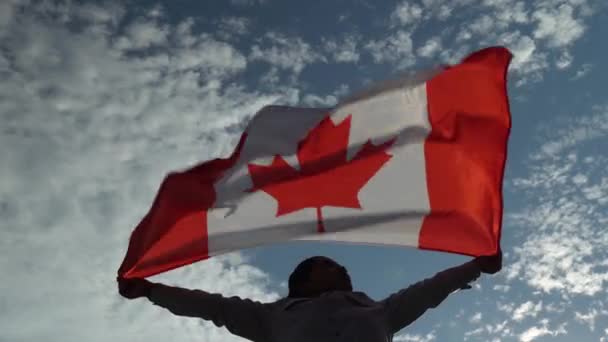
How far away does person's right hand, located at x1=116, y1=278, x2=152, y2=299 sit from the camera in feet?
16.2

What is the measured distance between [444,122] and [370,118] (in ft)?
2.25

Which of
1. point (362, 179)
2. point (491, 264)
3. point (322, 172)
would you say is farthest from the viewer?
point (322, 172)

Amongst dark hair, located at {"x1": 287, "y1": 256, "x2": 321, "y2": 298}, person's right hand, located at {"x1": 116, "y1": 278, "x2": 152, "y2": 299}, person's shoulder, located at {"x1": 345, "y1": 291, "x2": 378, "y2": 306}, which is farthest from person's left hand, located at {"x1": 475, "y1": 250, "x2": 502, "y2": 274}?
person's right hand, located at {"x1": 116, "y1": 278, "x2": 152, "y2": 299}

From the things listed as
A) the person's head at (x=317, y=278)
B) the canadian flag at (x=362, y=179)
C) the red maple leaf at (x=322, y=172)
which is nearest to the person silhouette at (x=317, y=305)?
the person's head at (x=317, y=278)

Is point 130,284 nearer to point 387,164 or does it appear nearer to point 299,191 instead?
point 299,191

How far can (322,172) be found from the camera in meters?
6.10

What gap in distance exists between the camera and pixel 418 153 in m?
5.92

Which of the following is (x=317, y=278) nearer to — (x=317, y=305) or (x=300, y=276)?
(x=300, y=276)

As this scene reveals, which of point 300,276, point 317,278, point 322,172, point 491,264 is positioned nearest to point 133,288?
point 300,276

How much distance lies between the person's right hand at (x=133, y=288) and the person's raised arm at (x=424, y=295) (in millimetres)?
1752

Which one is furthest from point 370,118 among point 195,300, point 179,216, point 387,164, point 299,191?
point 195,300

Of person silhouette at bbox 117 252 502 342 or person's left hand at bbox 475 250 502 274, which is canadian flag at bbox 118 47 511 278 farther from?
person silhouette at bbox 117 252 502 342

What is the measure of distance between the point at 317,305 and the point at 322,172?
1739mm

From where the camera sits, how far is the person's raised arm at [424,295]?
4645mm
